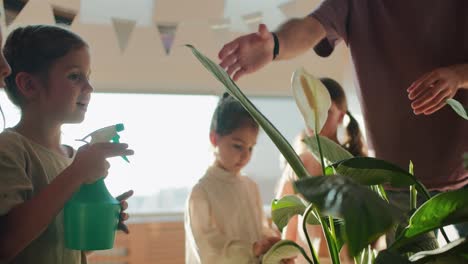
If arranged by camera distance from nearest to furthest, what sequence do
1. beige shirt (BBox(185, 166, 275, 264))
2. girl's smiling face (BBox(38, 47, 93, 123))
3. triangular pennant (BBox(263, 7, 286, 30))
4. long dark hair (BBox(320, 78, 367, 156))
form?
girl's smiling face (BBox(38, 47, 93, 123)) < beige shirt (BBox(185, 166, 275, 264)) < long dark hair (BBox(320, 78, 367, 156)) < triangular pennant (BBox(263, 7, 286, 30))

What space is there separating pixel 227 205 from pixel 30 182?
105 cm

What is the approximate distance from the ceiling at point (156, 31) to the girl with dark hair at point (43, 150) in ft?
4.24

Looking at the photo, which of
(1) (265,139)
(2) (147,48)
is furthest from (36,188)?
(1) (265,139)

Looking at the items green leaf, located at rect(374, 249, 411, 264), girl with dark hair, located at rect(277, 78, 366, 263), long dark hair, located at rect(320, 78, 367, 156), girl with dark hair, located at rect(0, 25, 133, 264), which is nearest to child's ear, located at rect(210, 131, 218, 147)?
girl with dark hair, located at rect(277, 78, 366, 263)

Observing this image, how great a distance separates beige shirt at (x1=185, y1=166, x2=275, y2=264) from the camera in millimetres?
1858

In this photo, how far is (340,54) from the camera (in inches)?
136

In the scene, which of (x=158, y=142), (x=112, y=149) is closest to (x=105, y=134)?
(x=112, y=149)

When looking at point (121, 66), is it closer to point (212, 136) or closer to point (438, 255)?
point (212, 136)

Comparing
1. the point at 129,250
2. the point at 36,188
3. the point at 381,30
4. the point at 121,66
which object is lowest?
the point at 129,250

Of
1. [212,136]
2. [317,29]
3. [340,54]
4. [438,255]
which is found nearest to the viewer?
[438,255]

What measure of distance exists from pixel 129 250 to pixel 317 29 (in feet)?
5.80

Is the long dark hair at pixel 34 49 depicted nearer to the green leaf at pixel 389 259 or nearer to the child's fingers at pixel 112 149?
the child's fingers at pixel 112 149

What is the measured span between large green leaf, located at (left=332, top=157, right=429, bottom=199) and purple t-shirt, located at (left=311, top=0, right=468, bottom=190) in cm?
60

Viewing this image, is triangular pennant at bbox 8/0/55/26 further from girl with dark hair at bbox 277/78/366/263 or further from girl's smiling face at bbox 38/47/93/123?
girl's smiling face at bbox 38/47/93/123
